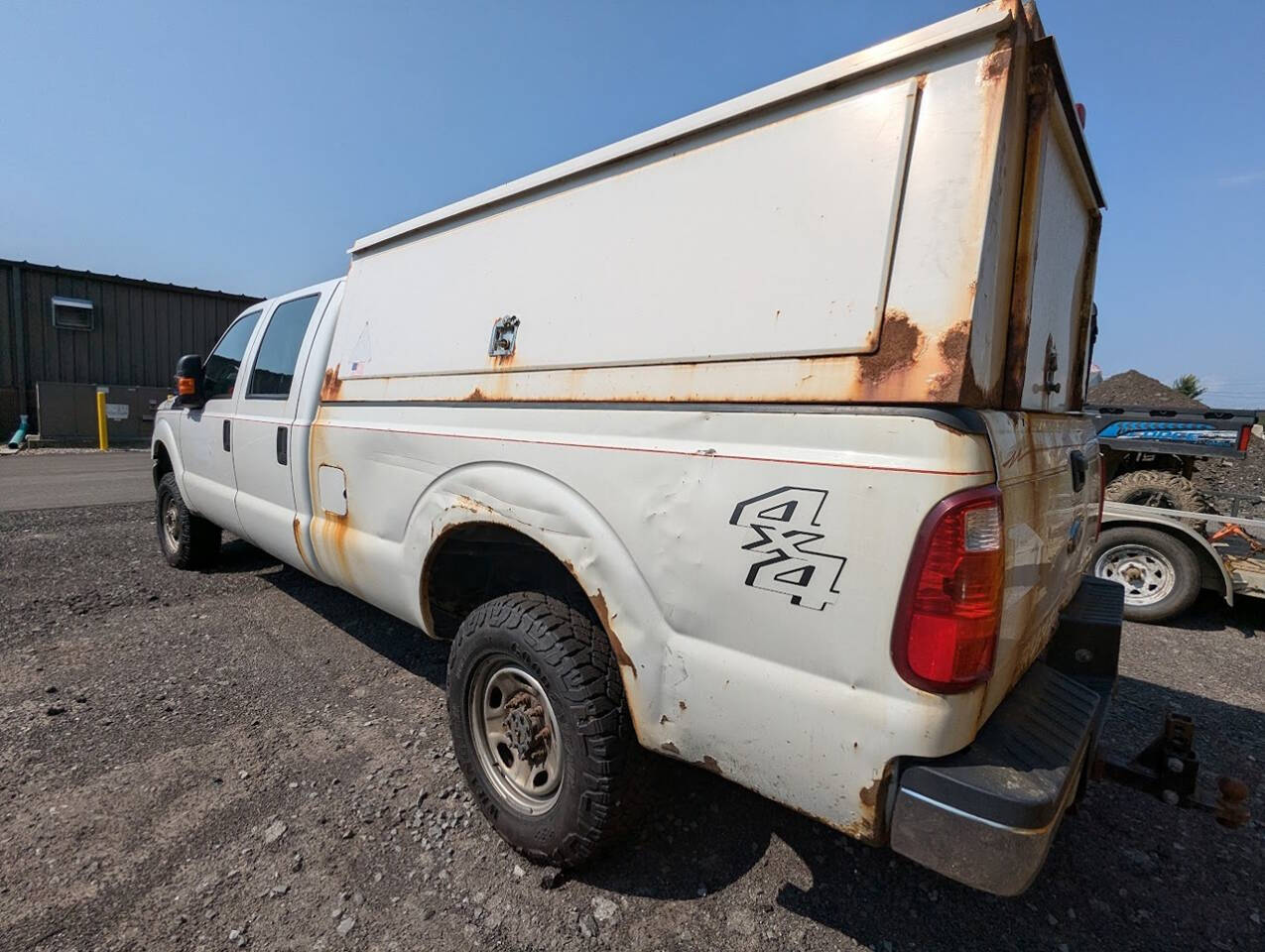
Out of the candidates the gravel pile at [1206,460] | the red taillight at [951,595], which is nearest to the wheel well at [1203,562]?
the gravel pile at [1206,460]

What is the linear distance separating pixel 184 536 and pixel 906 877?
544cm

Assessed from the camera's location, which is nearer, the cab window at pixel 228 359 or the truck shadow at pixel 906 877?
the truck shadow at pixel 906 877

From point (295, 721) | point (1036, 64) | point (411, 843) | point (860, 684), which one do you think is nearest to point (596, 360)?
point (860, 684)

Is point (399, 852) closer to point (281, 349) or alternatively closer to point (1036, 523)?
point (1036, 523)

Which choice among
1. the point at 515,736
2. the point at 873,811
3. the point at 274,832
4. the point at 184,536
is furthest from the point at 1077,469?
the point at 184,536

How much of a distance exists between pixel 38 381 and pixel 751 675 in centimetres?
2145

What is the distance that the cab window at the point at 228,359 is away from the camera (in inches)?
175

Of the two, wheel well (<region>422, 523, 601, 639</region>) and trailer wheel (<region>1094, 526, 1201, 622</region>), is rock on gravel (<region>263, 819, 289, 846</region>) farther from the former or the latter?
trailer wheel (<region>1094, 526, 1201, 622</region>)

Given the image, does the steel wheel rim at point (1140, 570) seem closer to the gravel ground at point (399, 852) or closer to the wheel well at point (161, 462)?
the gravel ground at point (399, 852)

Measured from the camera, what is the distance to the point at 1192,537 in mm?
4938

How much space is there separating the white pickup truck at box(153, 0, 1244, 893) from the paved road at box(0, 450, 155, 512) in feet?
28.0

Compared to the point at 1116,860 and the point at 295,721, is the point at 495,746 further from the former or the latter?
the point at 1116,860

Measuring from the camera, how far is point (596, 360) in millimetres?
2094

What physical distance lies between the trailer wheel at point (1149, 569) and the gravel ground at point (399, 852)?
5.11 feet
